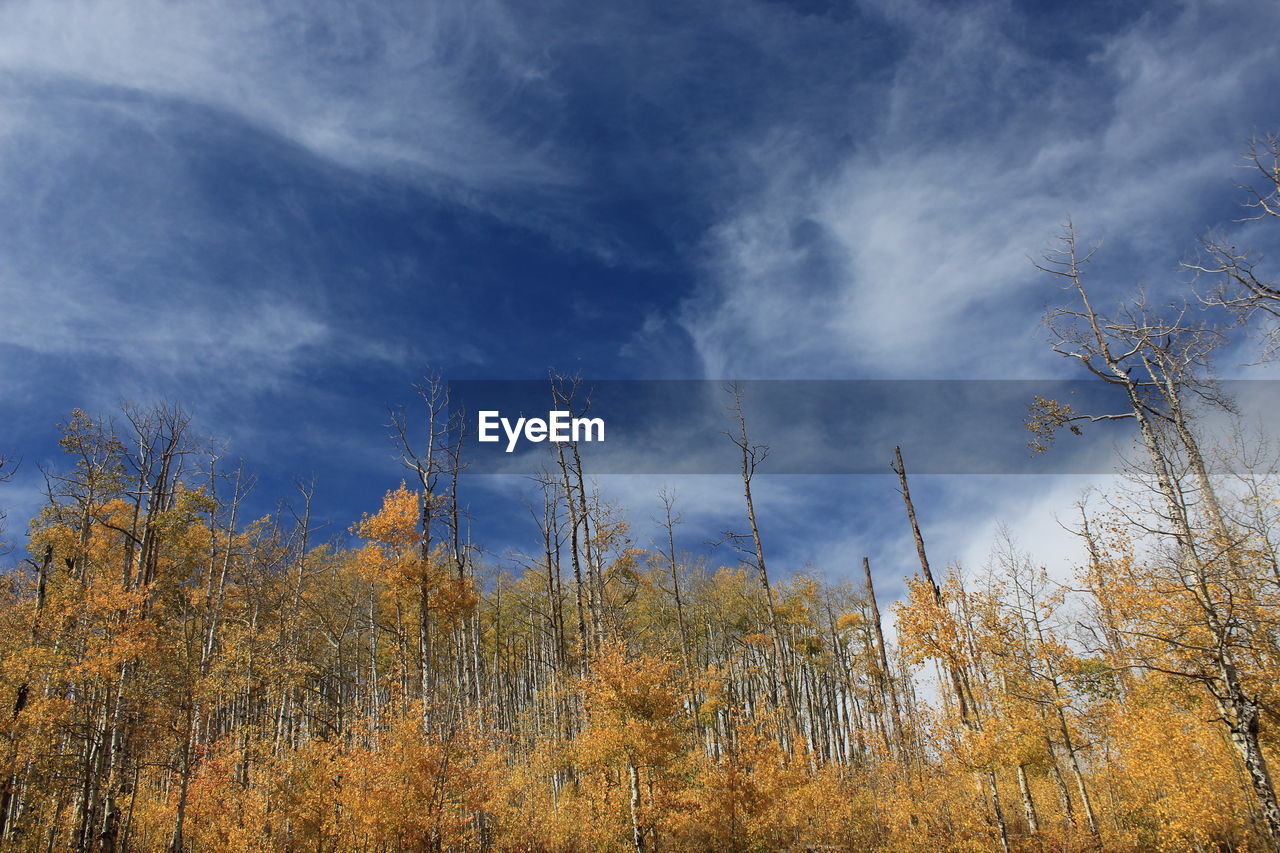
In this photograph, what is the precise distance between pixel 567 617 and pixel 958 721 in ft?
82.2

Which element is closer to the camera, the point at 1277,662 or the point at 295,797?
the point at 1277,662

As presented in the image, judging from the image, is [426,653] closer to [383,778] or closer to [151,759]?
[383,778]

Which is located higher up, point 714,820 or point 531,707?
point 531,707

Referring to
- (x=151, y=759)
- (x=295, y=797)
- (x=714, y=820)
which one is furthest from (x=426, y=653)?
(x=151, y=759)

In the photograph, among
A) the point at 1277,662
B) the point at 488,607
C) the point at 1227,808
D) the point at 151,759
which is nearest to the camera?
the point at 1277,662

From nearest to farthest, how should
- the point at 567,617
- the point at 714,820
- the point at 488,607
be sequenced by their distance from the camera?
the point at 714,820, the point at 567,617, the point at 488,607

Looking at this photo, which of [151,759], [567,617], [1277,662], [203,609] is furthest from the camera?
[567,617]

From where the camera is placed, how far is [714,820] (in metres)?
19.7

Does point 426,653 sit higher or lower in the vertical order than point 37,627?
lower

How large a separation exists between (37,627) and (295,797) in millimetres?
8232

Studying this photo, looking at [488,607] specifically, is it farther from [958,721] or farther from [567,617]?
[958,721]

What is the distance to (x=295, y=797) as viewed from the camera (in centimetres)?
1752

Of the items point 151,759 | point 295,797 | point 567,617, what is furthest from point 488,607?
point 295,797

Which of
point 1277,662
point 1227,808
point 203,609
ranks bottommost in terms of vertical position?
point 1227,808
